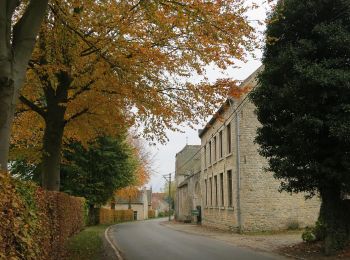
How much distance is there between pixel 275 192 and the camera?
26.8 meters

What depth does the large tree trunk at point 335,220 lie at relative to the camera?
14188mm

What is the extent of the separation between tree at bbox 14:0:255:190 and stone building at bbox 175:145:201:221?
99.9 ft

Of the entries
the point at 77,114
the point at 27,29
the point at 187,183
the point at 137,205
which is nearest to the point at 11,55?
the point at 27,29

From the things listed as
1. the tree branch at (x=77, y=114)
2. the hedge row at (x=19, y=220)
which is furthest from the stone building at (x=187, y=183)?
the hedge row at (x=19, y=220)

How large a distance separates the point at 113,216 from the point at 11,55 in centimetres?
5318

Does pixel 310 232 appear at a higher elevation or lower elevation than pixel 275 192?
lower

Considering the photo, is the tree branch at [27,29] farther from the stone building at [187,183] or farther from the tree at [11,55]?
the stone building at [187,183]

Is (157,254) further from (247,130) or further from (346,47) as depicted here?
(247,130)

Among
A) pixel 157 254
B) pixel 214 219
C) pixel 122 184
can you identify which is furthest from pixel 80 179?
pixel 157 254

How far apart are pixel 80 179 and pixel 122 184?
14.2 feet

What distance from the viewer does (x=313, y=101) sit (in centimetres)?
1397

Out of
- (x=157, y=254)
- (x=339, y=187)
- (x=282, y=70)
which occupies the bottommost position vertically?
(x=157, y=254)

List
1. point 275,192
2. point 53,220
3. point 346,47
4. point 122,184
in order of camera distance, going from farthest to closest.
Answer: point 122,184
point 275,192
point 346,47
point 53,220

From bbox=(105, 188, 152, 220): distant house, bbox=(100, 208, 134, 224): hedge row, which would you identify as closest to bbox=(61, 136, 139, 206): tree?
bbox=(100, 208, 134, 224): hedge row
